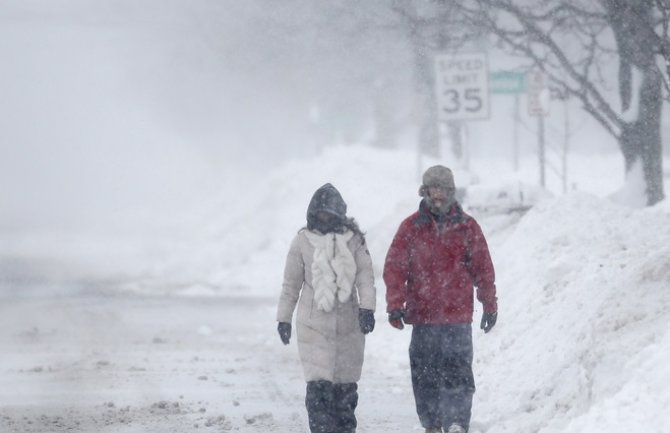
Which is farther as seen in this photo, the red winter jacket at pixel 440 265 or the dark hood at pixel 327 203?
the red winter jacket at pixel 440 265

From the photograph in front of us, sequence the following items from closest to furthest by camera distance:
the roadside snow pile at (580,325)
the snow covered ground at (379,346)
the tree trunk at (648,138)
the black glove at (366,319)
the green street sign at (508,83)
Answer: the roadside snow pile at (580,325) → the snow covered ground at (379,346) → the black glove at (366,319) → the tree trunk at (648,138) → the green street sign at (508,83)

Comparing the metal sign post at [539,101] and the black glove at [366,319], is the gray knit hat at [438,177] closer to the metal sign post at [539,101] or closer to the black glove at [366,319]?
the black glove at [366,319]

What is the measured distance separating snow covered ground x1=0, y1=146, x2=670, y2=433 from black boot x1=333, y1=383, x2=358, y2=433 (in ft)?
3.27

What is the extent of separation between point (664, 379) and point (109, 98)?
3412 inches

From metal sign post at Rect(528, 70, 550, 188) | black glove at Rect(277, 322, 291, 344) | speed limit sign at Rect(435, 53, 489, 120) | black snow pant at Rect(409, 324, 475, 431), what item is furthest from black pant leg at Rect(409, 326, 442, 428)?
metal sign post at Rect(528, 70, 550, 188)

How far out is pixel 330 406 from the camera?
28.0 feet

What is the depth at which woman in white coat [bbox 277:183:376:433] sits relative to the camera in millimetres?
8375

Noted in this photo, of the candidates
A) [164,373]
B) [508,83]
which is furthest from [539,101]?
[164,373]

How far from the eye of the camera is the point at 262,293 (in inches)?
896

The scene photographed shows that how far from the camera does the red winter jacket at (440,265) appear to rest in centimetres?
850

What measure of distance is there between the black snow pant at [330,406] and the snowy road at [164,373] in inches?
52.1

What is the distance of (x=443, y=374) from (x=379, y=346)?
6.06m

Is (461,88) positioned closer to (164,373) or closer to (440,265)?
(164,373)

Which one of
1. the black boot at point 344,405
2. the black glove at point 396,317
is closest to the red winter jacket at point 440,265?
the black glove at point 396,317
